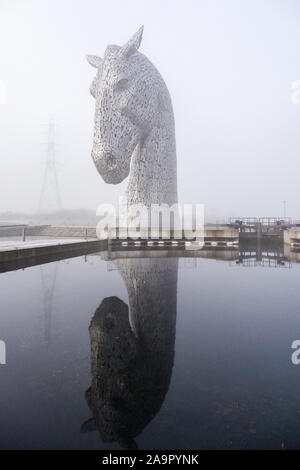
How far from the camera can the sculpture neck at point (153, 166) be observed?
21969 millimetres

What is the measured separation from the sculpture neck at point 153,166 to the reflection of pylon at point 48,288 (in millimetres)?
12739

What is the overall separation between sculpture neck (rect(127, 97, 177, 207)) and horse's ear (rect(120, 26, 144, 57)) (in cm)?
454

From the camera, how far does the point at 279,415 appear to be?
93.6 inches

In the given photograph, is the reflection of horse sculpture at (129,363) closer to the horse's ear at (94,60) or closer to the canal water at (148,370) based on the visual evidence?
the canal water at (148,370)

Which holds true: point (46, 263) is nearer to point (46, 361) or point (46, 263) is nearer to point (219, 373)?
point (46, 361)

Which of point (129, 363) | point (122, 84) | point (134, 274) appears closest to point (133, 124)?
point (122, 84)

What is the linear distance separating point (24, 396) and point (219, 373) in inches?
73.2

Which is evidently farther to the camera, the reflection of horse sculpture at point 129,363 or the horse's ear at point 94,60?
the horse's ear at point 94,60

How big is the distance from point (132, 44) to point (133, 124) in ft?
16.1

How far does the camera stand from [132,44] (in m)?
19.2
